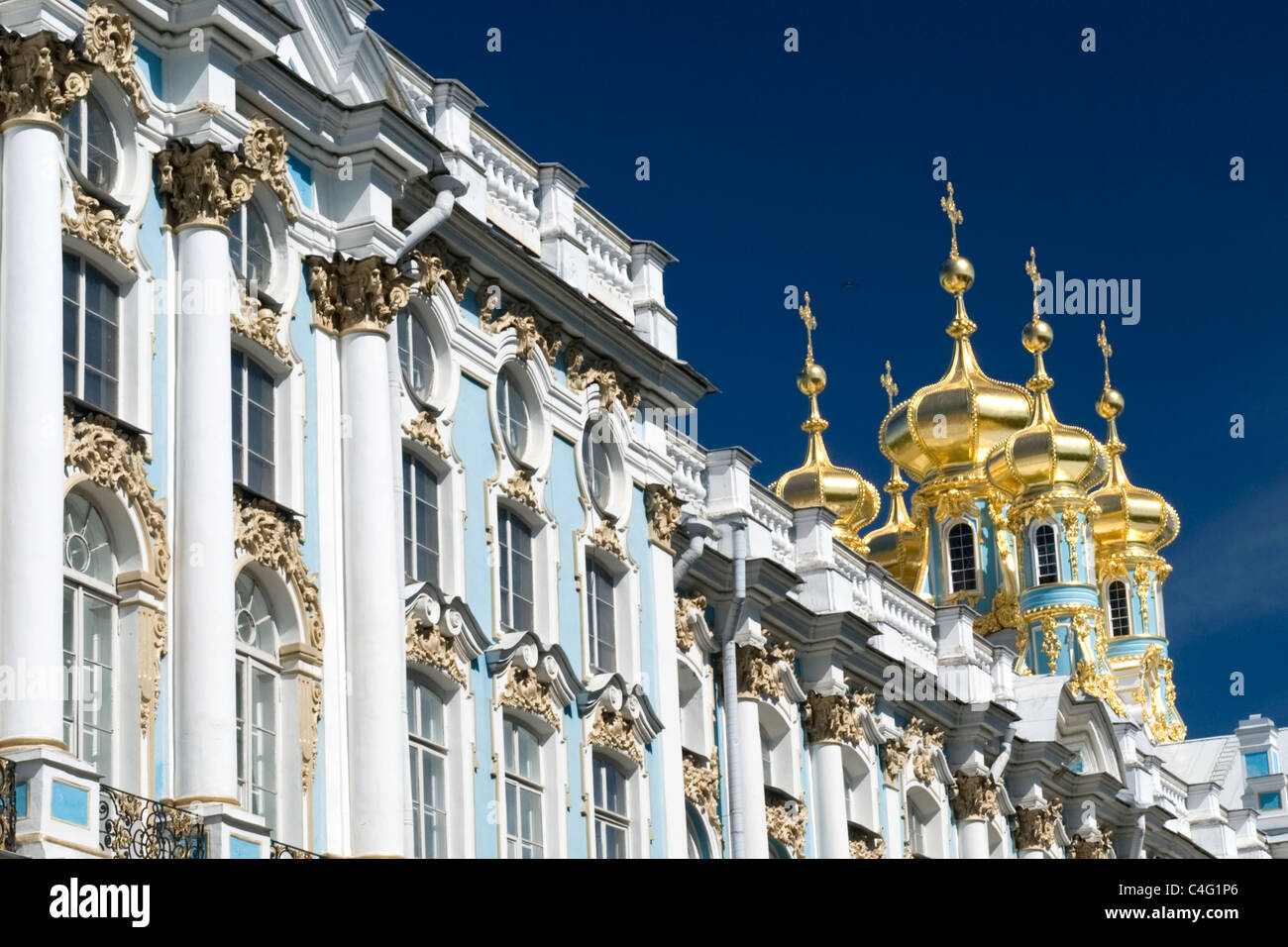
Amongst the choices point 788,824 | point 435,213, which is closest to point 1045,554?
point 788,824

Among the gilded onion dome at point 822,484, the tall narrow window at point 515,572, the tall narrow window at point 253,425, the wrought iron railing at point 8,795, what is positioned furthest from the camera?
the gilded onion dome at point 822,484

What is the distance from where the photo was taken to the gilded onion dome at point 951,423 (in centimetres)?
6519

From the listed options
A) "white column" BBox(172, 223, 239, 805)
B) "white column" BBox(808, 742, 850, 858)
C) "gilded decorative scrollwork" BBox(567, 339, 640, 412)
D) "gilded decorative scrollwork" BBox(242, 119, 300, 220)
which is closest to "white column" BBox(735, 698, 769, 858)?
"white column" BBox(808, 742, 850, 858)

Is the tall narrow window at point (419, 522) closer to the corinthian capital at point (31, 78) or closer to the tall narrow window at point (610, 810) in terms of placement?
the tall narrow window at point (610, 810)

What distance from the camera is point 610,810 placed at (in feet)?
79.7

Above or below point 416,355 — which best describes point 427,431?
below

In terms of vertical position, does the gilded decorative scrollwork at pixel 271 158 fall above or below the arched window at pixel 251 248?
above

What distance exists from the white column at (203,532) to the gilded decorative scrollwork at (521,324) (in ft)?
15.3

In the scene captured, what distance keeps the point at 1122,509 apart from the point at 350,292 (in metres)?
55.2

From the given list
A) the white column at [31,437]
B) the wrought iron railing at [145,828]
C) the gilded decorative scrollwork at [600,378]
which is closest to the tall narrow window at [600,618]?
the gilded decorative scrollwork at [600,378]

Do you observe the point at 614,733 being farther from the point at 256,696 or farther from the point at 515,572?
the point at 256,696

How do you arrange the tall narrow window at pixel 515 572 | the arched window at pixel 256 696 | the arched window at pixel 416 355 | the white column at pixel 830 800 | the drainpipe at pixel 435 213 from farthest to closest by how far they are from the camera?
1. the white column at pixel 830 800
2. the tall narrow window at pixel 515 572
3. the arched window at pixel 416 355
4. the drainpipe at pixel 435 213
5. the arched window at pixel 256 696

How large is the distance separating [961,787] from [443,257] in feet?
49.6
